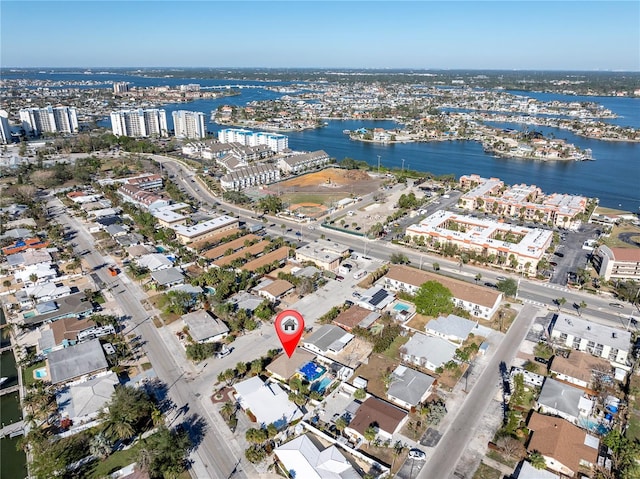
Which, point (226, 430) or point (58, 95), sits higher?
point (58, 95)

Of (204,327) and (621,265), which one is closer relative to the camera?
(204,327)

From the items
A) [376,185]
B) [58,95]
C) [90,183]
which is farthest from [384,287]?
[58,95]

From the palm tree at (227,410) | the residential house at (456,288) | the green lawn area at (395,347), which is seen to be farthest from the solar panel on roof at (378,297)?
the palm tree at (227,410)

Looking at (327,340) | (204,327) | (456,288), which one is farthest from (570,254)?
(204,327)

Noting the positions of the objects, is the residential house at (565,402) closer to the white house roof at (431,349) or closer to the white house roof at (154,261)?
the white house roof at (431,349)

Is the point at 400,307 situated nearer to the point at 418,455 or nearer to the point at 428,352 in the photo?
the point at 428,352

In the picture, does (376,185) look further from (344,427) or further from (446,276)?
(344,427)
